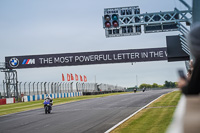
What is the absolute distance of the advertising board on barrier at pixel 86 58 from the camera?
43.0 m

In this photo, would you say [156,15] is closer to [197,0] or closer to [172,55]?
[172,55]

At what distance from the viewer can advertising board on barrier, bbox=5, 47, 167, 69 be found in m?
43.0

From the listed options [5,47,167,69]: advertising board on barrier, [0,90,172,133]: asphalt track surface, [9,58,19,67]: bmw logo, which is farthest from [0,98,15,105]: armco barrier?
[0,90,172,133]: asphalt track surface

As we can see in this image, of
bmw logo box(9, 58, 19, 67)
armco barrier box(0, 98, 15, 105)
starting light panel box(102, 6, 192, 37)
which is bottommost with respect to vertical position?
armco barrier box(0, 98, 15, 105)

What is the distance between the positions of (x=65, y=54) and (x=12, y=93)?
353 inches

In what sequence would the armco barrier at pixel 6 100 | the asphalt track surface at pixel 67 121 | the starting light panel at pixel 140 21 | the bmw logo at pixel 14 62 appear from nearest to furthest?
the asphalt track surface at pixel 67 121, the starting light panel at pixel 140 21, the armco barrier at pixel 6 100, the bmw logo at pixel 14 62

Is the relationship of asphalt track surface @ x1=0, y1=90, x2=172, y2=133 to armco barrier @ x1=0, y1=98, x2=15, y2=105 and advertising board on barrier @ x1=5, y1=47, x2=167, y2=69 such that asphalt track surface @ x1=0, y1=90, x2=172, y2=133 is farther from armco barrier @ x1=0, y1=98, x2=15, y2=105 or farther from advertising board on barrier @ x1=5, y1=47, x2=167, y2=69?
advertising board on barrier @ x1=5, y1=47, x2=167, y2=69

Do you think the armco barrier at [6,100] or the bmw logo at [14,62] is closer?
the armco barrier at [6,100]

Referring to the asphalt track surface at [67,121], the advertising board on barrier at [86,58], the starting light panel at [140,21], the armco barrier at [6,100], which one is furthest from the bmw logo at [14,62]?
the asphalt track surface at [67,121]

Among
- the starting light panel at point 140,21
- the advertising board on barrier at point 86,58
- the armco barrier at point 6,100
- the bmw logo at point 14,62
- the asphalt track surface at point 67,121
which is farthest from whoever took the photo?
the bmw logo at point 14,62

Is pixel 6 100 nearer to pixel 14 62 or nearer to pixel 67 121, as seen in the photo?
pixel 14 62

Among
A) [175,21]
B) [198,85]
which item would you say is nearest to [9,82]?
[175,21]

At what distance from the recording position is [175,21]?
861 inches

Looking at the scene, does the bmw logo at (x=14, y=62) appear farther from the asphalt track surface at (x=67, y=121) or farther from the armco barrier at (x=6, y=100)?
the asphalt track surface at (x=67, y=121)
